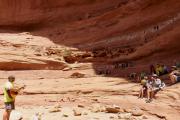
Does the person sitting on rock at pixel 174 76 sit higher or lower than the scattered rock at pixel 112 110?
higher

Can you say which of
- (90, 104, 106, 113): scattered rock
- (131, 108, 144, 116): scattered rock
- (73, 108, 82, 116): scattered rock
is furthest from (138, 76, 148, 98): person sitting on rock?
(73, 108, 82, 116): scattered rock

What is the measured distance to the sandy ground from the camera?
37.6 ft

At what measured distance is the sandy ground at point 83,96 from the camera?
37.6 feet

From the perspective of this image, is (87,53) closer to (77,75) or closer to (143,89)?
(77,75)

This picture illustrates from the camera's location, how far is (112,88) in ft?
45.7

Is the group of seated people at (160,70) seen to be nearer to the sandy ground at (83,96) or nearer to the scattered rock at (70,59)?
the sandy ground at (83,96)

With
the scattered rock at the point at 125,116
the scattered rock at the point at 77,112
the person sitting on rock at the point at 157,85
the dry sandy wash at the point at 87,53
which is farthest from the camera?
the person sitting on rock at the point at 157,85

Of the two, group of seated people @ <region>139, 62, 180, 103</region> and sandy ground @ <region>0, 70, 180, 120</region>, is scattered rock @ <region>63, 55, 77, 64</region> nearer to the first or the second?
sandy ground @ <region>0, 70, 180, 120</region>

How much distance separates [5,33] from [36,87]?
7.30m

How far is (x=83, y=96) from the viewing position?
13.8 m

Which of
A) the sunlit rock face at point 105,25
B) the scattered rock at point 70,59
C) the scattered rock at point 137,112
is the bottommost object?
the scattered rock at point 137,112

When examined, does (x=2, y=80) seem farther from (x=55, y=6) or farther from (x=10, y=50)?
(x=55, y=6)

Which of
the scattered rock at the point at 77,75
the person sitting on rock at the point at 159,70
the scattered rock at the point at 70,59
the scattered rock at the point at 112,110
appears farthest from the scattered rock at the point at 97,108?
the scattered rock at the point at 70,59

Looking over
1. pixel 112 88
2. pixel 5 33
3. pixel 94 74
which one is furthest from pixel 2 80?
pixel 5 33
